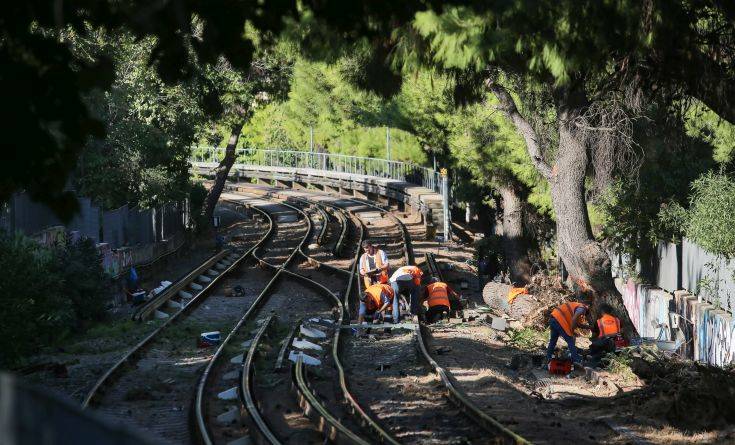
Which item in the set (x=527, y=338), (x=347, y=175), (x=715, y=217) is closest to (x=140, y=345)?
(x=527, y=338)

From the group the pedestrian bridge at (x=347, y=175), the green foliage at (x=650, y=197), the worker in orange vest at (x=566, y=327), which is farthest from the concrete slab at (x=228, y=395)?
the pedestrian bridge at (x=347, y=175)

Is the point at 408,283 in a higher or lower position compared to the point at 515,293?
higher

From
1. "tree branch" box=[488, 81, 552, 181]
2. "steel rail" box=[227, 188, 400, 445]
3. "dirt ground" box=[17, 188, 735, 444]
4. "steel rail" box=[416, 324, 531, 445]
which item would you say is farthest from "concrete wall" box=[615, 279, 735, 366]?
"steel rail" box=[227, 188, 400, 445]

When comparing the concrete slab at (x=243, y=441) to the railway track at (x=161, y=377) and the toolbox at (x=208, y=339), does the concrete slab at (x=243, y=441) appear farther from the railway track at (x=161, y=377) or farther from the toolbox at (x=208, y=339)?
the toolbox at (x=208, y=339)

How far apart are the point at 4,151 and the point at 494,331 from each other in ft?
46.6

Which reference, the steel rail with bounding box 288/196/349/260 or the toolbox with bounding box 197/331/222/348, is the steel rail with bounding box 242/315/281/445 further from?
the steel rail with bounding box 288/196/349/260

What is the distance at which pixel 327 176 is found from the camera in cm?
6488

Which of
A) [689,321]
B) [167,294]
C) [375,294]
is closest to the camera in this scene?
[689,321]

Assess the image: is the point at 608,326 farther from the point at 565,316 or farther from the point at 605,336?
the point at 565,316

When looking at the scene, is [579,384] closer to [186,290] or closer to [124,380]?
[124,380]

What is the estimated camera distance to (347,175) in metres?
63.1

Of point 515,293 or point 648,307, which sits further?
point 648,307

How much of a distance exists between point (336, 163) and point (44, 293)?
1968 inches

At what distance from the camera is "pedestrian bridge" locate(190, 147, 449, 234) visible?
163 ft
